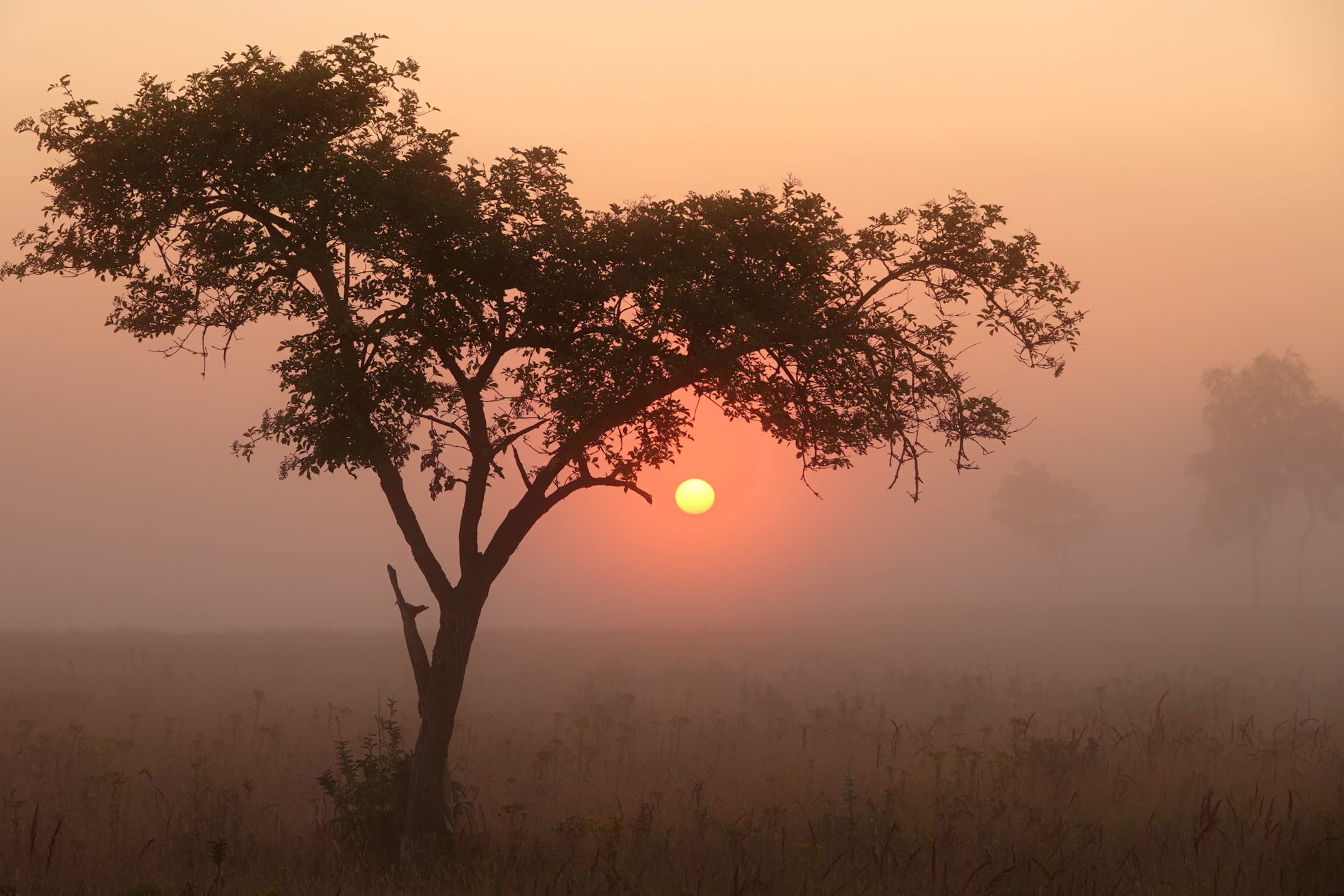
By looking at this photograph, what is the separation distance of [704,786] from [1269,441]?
8063cm

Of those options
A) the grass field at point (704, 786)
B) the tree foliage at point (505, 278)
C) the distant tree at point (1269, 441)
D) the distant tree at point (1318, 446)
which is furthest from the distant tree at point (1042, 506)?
the tree foliage at point (505, 278)

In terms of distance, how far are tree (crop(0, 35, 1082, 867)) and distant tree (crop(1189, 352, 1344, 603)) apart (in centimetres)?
7841

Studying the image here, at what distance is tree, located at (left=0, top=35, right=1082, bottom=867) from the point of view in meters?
11.5

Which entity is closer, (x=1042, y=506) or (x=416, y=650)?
(x=416, y=650)

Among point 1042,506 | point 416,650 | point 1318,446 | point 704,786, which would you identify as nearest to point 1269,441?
point 1318,446

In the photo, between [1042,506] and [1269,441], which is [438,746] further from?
[1042,506]

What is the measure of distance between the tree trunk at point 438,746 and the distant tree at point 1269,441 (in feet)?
267

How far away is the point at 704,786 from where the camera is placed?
15.3 m

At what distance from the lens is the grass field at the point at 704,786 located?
1047 centimetres

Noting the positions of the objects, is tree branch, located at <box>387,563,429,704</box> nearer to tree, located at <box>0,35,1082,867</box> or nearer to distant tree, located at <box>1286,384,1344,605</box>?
tree, located at <box>0,35,1082,867</box>

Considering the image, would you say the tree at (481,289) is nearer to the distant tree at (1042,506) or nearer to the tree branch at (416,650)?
the tree branch at (416,650)

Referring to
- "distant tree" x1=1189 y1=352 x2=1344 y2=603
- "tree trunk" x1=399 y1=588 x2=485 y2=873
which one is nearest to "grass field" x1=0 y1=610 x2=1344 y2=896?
"tree trunk" x1=399 y1=588 x2=485 y2=873

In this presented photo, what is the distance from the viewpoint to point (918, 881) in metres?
10.1

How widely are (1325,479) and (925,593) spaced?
87156 millimetres
